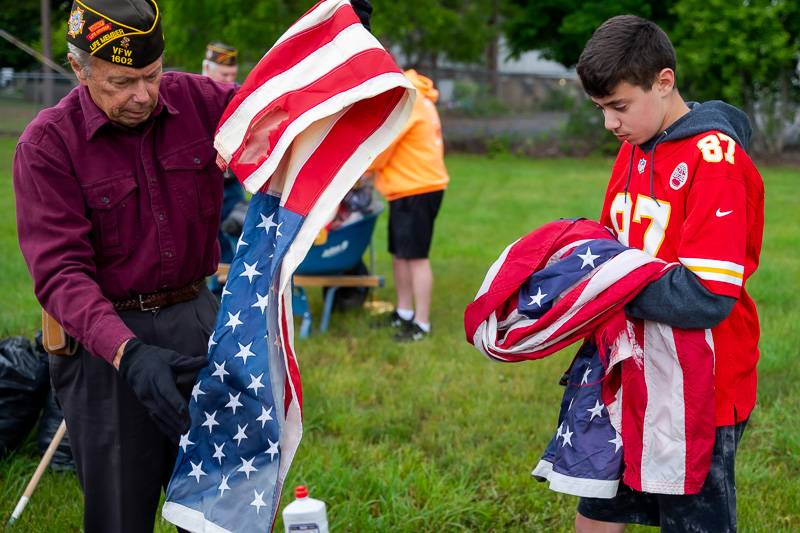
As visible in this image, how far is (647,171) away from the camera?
2775mm

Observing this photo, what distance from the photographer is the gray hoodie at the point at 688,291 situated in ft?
8.40

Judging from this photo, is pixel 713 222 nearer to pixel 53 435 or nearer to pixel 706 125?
pixel 706 125

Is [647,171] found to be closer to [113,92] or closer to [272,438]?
[272,438]

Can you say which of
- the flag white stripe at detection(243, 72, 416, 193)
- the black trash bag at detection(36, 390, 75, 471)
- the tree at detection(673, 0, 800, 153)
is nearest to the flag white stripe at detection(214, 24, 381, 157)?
the flag white stripe at detection(243, 72, 416, 193)

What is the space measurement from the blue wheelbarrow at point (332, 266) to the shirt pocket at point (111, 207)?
430 cm

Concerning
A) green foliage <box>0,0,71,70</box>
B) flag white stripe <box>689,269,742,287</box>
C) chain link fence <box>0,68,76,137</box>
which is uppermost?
flag white stripe <box>689,269,742,287</box>

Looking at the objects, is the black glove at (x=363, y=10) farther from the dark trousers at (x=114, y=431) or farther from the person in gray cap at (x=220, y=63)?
the person in gray cap at (x=220, y=63)

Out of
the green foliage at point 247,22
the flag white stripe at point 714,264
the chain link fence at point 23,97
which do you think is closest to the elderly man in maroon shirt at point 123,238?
the flag white stripe at point 714,264

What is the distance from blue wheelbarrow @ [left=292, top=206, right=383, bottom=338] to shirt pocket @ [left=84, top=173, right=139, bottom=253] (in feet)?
14.1

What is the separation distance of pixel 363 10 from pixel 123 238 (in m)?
1.12

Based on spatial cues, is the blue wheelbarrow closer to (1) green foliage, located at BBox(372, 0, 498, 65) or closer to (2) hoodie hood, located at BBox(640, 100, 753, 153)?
(2) hoodie hood, located at BBox(640, 100, 753, 153)

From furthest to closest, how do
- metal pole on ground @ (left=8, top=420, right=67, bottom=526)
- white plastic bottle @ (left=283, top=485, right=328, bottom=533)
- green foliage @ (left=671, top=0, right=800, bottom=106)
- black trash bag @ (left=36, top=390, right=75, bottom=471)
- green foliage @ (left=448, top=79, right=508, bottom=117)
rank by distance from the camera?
1. green foliage @ (left=448, top=79, right=508, bottom=117)
2. green foliage @ (left=671, top=0, right=800, bottom=106)
3. black trash bag @ (left=36, top=390, right=75, bottom=471)
4. metal pole on ground @ (left=8, top=420, right=67, bottom=526)
5. white plastic bottle @ (left=283, top=485, right=328, bottom=533)

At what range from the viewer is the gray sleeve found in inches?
101

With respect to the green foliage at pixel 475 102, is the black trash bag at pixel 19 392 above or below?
above
